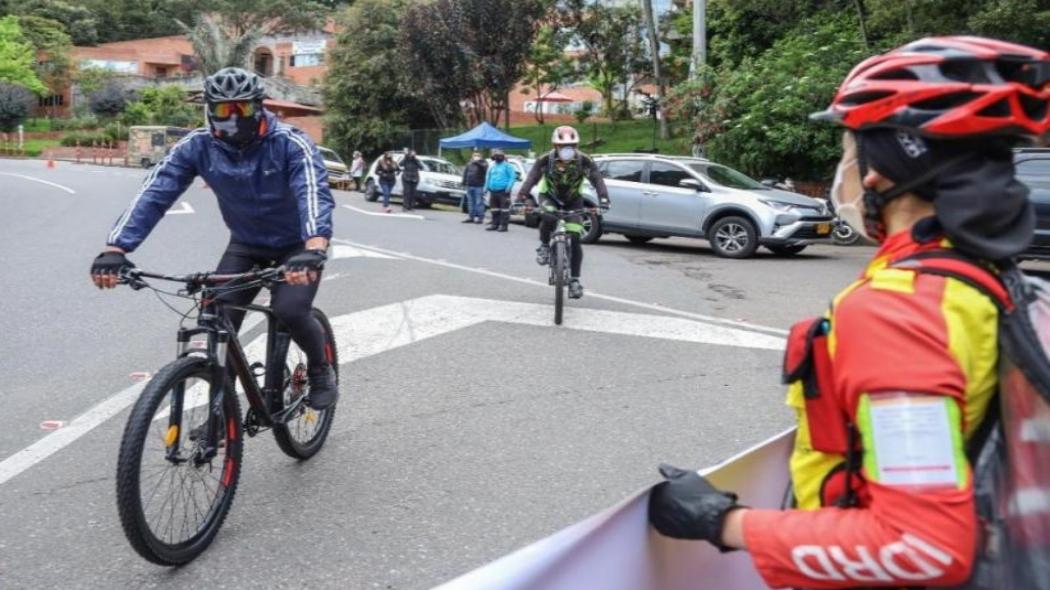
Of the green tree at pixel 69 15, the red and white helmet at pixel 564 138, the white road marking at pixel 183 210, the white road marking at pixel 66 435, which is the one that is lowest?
the white road marking at pixel 183 210

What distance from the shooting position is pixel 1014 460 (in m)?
1.42

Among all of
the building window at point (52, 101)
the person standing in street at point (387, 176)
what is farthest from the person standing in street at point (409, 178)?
the building window at point (52, 101)

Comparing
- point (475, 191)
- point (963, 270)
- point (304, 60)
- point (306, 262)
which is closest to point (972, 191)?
point (963, 270)

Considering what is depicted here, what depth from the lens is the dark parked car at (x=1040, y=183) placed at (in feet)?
42.2

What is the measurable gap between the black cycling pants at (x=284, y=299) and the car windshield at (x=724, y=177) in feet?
42.8

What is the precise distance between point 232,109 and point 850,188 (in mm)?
3255

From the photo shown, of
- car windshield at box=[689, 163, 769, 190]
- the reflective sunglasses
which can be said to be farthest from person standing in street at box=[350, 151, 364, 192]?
the reflective sunglasses

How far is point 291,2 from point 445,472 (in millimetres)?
80689

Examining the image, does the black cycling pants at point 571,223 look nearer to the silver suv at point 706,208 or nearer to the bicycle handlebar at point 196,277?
the bicycle handlebar at point 196,277

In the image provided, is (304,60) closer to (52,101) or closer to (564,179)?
(52,101)

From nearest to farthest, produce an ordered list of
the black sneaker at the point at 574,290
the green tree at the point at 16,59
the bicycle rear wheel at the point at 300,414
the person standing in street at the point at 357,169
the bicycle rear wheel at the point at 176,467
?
the bicycle rear wheel at the point at 176,467 < the bicycle rear wheel at the point at 300,414 < the black sneaker at the point at 574,290 < the person standing in street at the point at 357,169 < the green tree at the point at 16,59

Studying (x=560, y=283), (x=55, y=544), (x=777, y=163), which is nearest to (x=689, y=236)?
(x=777, y=163)

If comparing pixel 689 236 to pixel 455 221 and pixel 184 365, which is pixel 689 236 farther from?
pixel 184 365

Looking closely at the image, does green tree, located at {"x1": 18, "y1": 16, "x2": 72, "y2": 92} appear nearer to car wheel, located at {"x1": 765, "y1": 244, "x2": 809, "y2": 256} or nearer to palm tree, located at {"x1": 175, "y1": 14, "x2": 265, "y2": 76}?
palm tree, located at {"x1": 175, "y1": 14, "x2": 265, "y2": 76}
